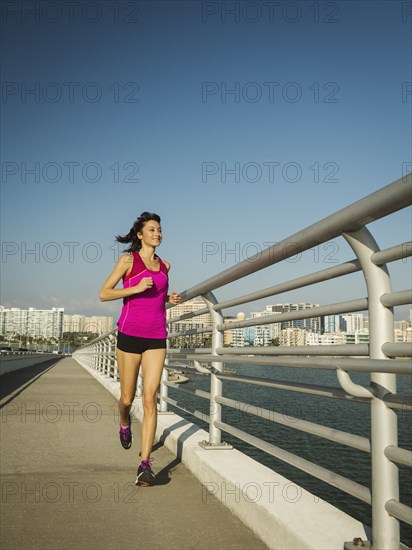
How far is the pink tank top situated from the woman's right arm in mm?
60

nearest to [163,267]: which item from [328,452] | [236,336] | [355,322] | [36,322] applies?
[236,336]

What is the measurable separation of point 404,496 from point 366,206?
9085 millimetres

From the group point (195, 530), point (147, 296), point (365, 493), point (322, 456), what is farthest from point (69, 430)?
point (322, 456)

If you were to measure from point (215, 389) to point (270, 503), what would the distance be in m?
1.53

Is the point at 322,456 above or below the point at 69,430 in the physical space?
below

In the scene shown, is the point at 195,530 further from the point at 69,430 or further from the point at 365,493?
the point at 69,430

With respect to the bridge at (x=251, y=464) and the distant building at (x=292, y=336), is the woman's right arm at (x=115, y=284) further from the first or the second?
the distant building at (x=292, y=336)

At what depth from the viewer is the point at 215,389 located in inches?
154

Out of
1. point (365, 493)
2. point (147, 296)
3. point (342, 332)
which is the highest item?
point (147, 296)

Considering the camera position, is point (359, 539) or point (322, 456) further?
point (322, 456)

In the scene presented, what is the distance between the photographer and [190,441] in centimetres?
400

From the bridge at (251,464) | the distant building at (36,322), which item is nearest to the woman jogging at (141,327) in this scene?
the bridge at (251,464)

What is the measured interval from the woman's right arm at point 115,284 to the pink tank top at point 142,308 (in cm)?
6

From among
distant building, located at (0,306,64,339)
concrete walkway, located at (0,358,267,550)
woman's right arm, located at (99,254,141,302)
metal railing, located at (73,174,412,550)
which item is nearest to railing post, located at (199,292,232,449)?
concrete walkway, located at (0,358,267,550)
